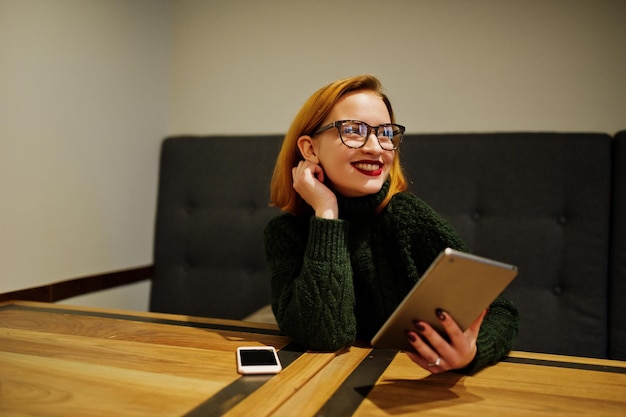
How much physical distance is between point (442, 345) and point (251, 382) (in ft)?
0.96

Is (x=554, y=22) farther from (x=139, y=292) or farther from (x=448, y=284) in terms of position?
(x=139, y=292)

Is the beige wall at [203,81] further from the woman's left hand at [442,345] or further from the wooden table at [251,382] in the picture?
the woman's left hand at [442,345]

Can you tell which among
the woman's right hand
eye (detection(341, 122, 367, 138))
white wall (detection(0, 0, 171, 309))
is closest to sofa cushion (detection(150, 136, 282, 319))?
white wall (detection(0, 0, 171, 309))

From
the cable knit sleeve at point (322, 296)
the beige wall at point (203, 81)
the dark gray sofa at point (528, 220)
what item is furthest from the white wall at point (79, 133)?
the cable knit sleeve at point (322, 296)

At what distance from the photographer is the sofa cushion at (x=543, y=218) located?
1.50 m

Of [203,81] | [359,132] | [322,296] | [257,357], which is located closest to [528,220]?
[359,132]

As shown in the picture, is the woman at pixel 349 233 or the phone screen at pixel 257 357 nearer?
the phone screen at pixel 257 357

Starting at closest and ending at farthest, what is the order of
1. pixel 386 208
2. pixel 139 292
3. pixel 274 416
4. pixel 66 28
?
pixel 274 416
pixel 386 208
pixel 66 28
pixel 139 292

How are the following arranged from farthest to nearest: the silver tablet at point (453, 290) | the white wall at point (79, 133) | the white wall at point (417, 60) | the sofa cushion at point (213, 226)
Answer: the sofa cushion at point (213, 226) < the white wall at point (417, 60) < the white wall at point (79, 133) < the silver tablet at point (453, 290)

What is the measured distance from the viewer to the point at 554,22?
1.67 m

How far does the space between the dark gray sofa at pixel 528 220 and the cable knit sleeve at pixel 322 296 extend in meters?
0.69

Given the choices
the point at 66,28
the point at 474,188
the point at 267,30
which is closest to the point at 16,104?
the point at 66,28

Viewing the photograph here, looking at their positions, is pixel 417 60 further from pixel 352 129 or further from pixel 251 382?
pixel 251 382

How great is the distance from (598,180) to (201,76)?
1.45 m
